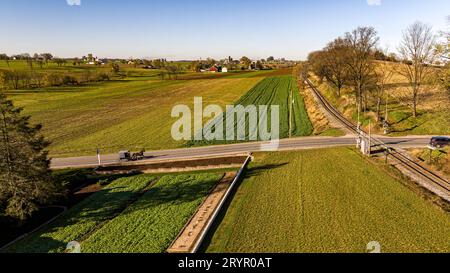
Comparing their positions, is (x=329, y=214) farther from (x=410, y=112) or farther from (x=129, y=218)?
(x=410, y=112)

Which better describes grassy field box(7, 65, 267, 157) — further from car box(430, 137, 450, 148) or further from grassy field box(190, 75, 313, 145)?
car box(430, 137, 450, 148)

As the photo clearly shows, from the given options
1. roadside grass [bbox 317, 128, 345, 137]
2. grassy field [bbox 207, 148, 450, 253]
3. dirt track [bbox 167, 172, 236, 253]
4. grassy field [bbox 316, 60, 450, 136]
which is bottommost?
dirt track [bbox 167, 172, 236, 253]

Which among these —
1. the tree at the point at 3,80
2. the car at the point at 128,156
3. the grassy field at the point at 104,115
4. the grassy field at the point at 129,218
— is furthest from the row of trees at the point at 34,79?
the grassy field at the point at 129,218

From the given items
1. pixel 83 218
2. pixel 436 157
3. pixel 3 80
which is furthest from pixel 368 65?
pixel 3 80

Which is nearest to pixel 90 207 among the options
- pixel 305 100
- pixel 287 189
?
pixel 287 189

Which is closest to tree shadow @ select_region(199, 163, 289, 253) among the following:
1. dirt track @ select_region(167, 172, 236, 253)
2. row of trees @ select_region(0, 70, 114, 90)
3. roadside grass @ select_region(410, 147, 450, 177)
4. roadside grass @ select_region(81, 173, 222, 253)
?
dirt track @ select_region(167, 172, 236, 253)
